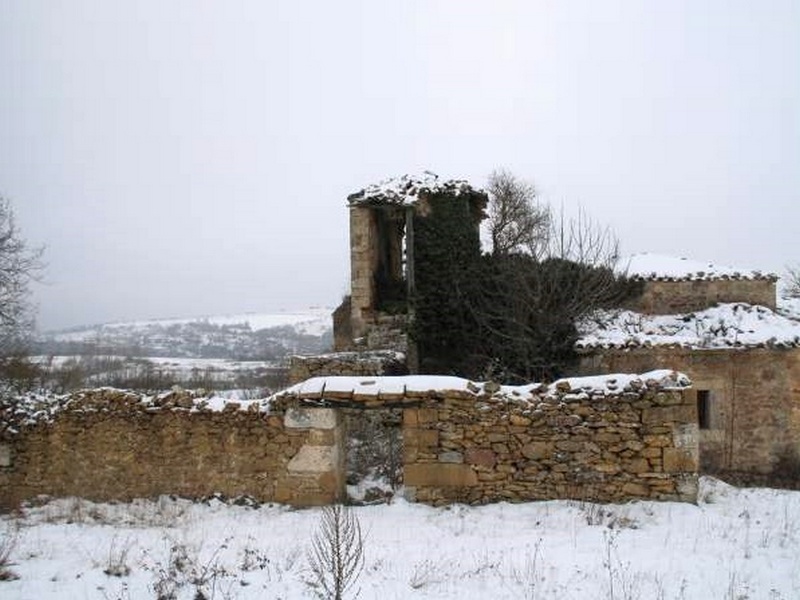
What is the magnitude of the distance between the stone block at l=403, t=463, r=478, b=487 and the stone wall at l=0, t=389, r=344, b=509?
0.97 m

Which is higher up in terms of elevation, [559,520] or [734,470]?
[559,520]

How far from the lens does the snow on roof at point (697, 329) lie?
13.6m

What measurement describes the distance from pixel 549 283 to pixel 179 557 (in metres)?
10.8

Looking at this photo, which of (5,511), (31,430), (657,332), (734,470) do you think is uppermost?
(657,332)

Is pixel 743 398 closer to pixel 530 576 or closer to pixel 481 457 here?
pixel 481 457

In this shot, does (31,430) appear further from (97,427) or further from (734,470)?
(734,470)

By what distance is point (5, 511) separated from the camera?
7859 mm

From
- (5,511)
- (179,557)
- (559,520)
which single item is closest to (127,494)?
(5,511)

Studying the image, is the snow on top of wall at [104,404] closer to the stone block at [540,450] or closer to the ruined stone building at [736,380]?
the stone block at [540,450]

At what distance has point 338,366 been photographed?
1316cm

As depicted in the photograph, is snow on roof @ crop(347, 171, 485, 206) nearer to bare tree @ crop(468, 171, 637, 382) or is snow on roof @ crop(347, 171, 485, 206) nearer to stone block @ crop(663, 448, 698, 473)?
bare tree @ crop(468, 171, 637, 382)

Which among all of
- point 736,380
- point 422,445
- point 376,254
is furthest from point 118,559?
point 736,380

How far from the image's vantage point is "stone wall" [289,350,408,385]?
13.1 m

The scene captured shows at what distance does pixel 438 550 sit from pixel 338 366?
7.61 meters
